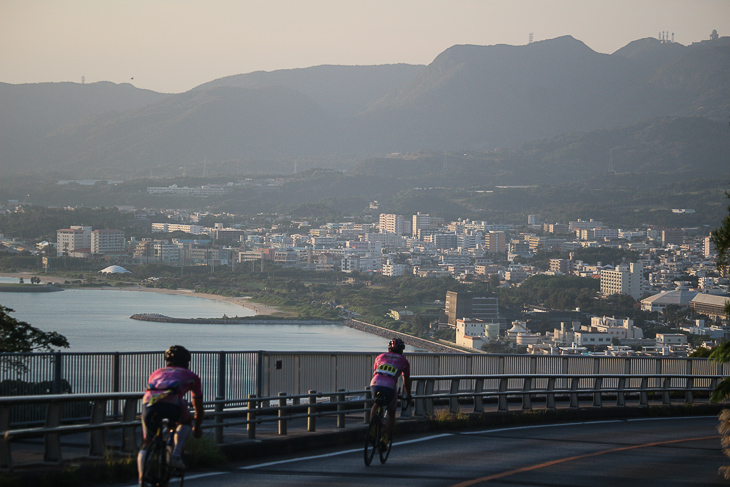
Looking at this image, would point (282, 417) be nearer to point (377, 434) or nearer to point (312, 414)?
point (312, 414)

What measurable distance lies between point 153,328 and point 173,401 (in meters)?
49.2

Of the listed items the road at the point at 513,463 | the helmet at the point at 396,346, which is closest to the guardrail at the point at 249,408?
the road at the point at 513,463

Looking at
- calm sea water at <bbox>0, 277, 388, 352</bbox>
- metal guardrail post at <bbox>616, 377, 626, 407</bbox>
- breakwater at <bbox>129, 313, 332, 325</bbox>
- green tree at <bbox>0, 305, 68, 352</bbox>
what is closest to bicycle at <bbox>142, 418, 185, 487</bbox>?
green tree at <bbox>0, 305, 68, 352</bbox>

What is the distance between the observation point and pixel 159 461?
7.45m

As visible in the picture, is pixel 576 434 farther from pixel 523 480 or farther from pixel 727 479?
pixel 523 480

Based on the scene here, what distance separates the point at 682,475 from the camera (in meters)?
11.0

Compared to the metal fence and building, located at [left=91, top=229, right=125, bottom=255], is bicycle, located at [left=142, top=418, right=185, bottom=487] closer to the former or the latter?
the metal fence

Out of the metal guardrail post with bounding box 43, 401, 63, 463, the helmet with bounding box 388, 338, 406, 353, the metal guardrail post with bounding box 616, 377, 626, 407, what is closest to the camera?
the metal guardrail post with bounding box 43, 401, 63, 463

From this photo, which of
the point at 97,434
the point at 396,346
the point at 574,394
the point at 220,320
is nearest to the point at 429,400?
the point at 574,394

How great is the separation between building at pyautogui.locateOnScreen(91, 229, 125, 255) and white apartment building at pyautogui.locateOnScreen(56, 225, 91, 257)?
2.57 feet

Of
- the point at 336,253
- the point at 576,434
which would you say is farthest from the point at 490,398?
the point at 336,253

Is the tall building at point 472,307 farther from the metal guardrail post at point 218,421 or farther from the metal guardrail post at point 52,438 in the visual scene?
the metal guardrail post at point 52,438

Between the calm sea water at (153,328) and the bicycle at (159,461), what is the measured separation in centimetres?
3154

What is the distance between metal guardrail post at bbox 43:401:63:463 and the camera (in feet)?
28.4
